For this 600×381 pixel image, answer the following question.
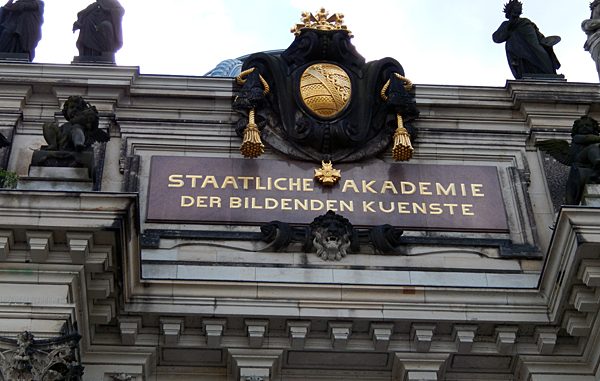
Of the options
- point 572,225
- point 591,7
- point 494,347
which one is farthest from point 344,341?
point 591,7

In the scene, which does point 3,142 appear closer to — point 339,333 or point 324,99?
point 324,99

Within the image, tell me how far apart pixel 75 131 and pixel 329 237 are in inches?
147

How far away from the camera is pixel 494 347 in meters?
16.6

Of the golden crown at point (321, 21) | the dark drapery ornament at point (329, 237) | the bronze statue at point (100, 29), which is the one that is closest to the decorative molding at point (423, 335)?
the dark drapery ornament at point (329, 237)

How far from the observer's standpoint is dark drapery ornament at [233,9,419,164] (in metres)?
19.3

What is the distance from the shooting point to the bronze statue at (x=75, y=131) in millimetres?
16859

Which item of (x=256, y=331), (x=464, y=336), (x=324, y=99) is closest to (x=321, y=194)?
(x=324, y=99)

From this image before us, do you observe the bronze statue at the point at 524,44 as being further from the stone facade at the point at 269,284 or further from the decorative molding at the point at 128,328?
the decorative molding at the point at 128,328

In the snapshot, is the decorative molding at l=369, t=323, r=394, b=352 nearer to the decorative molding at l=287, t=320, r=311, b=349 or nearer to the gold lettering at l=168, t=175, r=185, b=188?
the decorative molding at l=287, t=320, r=311, b=349

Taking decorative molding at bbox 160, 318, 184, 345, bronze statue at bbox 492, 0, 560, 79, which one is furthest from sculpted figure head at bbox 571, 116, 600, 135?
decorative molding at bbox 160, 318, 184, 345

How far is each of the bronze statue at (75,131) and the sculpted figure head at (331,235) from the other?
10.5 feet

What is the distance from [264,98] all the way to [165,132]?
62.5 inches

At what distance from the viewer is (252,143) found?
745 inches

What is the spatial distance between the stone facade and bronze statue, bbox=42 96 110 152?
64cm
